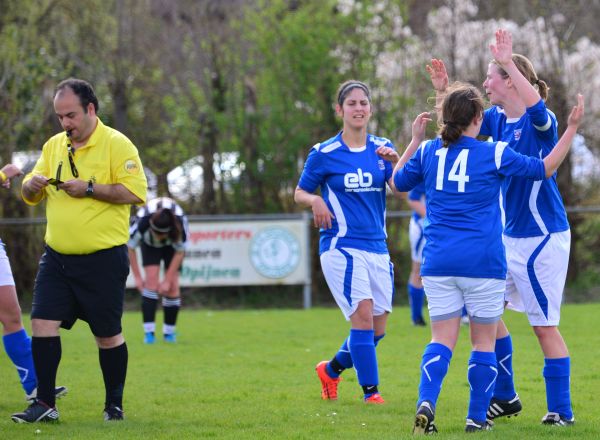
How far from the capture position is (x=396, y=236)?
18.7 meters

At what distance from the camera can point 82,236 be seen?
673 cm

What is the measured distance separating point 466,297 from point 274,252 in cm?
1179

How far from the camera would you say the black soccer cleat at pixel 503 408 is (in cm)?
670

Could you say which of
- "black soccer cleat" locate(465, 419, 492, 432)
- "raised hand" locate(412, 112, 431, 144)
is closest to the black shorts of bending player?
"raised hand" locate(412, 112, 431, 144)

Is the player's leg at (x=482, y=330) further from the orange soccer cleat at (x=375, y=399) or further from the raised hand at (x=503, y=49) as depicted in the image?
the orange soccer cleat at (x=375, y=399)

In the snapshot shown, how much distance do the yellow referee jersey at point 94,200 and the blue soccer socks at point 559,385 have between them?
2846 mm

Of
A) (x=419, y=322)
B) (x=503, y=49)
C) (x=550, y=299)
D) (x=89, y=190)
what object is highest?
(x=503, y=49)

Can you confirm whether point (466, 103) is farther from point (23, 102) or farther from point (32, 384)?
point (23, 102)

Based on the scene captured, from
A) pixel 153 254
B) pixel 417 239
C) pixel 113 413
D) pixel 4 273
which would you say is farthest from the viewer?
pixel 417 239

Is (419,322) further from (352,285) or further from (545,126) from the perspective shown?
(545,126)

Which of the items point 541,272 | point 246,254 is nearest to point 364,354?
point 541,272

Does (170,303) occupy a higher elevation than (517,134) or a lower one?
lower

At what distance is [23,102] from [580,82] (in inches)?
425

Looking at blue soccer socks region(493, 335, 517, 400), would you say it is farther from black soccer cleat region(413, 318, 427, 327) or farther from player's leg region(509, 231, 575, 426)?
black soccer cleat region(413, 318, 427, 327)
